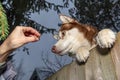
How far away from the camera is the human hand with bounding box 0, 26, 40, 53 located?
37.9 inches

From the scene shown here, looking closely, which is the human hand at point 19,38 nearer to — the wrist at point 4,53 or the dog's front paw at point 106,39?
the wrist at point 4,53

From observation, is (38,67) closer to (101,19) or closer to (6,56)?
(101,19)

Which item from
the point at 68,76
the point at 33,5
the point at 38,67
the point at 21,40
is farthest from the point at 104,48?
the point at 38,67

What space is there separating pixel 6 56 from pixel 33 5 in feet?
5.64

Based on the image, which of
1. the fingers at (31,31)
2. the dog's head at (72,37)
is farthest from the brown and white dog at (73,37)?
the fingers at (31,31)

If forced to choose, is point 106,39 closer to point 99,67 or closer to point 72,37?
point 99,67

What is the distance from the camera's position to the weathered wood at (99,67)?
749 millimetres

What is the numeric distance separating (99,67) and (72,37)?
706 millimetres

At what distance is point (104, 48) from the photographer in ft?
2.51

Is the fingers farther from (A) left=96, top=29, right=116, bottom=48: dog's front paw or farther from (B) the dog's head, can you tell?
(B) the dog's head

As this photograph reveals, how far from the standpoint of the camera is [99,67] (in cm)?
77

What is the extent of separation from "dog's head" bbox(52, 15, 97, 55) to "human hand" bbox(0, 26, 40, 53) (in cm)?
38

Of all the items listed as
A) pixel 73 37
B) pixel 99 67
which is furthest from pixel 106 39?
pixel 73 37

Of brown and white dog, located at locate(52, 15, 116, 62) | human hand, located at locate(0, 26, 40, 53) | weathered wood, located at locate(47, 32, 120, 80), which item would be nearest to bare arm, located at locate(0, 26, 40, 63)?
human hand, located at locate(0, 26, 40, 53)
